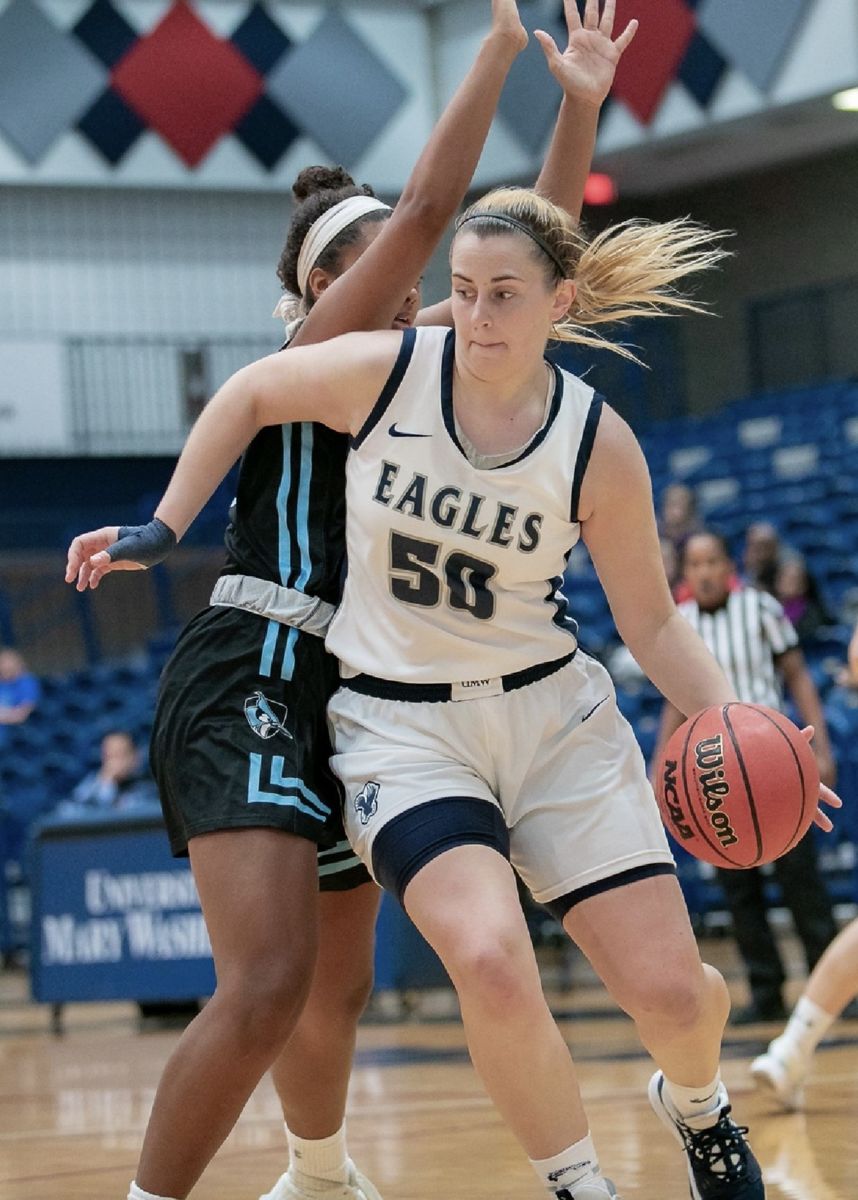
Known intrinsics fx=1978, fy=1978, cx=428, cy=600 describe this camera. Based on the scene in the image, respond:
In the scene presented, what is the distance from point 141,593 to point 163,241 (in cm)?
396

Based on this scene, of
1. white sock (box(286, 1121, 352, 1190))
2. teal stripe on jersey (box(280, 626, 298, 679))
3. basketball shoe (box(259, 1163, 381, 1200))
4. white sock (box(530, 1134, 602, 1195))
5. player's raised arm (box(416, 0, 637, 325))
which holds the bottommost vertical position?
basketball shoe (box(259, 1163, 381, 1200))

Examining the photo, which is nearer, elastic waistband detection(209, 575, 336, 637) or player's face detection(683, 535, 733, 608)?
elastic waistband detection(209, 575, 336, 637)

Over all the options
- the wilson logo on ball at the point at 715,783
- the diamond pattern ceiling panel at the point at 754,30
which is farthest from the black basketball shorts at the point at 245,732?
the diamond pattern ceiling panel at the point at 754,30

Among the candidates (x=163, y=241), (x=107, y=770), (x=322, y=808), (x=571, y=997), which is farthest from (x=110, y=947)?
(x=163, y=241)

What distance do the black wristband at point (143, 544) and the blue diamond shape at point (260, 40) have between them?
18074 mm

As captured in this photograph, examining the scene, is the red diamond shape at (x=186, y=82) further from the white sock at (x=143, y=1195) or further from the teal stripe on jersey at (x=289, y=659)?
the white sock at (x=143, y=1195)

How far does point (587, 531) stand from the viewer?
142 inches

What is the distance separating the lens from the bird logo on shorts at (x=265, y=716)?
139 inches

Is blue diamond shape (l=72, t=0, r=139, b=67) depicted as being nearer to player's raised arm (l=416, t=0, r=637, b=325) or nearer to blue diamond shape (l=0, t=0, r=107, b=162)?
blue diamond shape (l=0, t=0, r=107, b=162)

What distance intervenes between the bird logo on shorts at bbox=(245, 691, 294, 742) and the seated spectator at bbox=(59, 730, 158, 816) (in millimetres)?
7800

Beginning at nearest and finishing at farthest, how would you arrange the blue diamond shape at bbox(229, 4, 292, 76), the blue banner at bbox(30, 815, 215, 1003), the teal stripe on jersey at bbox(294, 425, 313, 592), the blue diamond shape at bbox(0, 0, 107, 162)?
1. the teal stripe on jersey at bbox(294, 425, 313, 592)
2. the blue banner at bbox(30, 815, 215, 1003)
3. the blue diamond shape at bbox(0, 0, 107, 162)
4. the blue diamond shape at bbox(229, 4, 292, 76)

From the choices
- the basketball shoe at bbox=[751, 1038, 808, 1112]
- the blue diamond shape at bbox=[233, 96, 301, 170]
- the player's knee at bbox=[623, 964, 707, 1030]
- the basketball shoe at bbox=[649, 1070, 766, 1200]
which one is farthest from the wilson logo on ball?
the blue diamond shape at bbox=[233, 96, 301, 170]

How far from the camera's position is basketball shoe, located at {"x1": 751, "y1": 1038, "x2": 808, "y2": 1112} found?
18.0 feet

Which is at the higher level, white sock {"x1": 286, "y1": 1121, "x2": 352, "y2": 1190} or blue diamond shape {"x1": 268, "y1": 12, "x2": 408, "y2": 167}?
blue diamond shape {"x1": 268, "y1": 12, "x2": 408, "y2": 167}
